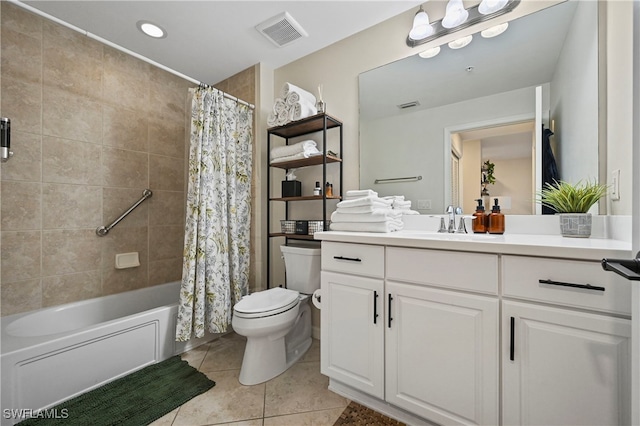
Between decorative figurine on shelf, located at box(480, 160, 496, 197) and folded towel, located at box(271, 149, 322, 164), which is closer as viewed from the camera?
decorative figurine on shelf, located at box(480, 160, 496, 197)

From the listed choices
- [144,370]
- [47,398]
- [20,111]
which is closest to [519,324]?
[144,370]

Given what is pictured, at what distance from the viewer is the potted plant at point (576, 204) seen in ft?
3.72

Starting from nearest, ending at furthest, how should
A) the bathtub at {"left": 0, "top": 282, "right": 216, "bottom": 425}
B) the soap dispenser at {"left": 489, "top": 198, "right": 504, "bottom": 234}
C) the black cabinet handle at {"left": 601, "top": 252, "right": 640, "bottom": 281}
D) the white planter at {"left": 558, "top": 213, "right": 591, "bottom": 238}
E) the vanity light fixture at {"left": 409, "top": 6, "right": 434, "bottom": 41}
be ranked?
the black cabinet handle at {"left": 601, "top": 252, "right": 640, "bottom": 281} → the white planter at {"left": 558, "top": 213, "right": 591, "bottom": 238} → the bathtub at {"left": 0, "top": 282, "right": 216, "bottom": 425} → the soap dispenser at {"left": 489, "top": 198, "right": 504, "bottom": 234} → the vanity light fixture at {"left": 409, "top": 6, "right": 434, "bottom": 41}

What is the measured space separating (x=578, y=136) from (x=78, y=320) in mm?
3296

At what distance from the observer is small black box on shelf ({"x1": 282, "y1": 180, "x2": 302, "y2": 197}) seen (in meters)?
2.19

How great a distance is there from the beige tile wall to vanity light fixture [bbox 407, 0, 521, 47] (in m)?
2.24

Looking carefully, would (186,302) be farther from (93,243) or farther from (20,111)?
(20,111)

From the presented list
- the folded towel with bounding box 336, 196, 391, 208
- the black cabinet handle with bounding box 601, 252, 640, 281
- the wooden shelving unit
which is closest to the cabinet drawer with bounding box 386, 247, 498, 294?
the folded towel with bounding box 336, 196, 391, 208

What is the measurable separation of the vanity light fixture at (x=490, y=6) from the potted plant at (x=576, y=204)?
106 centimetres

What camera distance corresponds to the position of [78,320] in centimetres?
192

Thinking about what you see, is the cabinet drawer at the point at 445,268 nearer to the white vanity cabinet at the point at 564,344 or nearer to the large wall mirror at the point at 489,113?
the white vanity cabinet at the point at 564,344

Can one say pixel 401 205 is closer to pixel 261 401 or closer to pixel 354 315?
pixel 354 315

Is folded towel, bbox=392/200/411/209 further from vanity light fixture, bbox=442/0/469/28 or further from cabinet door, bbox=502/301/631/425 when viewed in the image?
vanity light fixture, bbox=442/0/469/28

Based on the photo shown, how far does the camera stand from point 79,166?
196 cm
